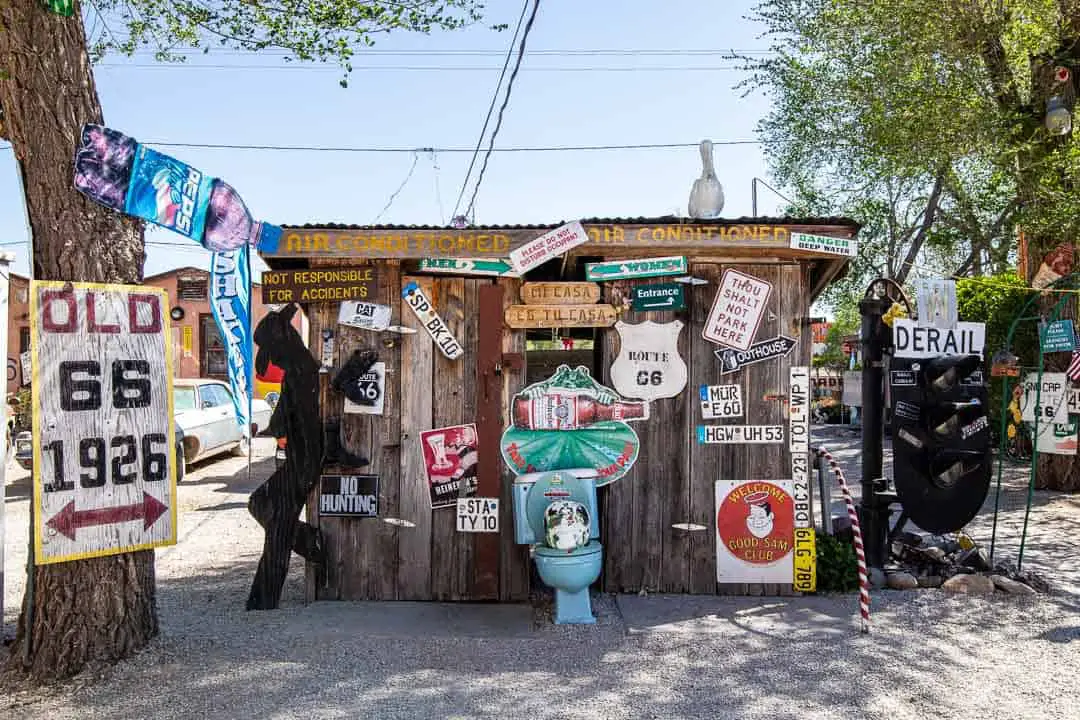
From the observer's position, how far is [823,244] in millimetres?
5824

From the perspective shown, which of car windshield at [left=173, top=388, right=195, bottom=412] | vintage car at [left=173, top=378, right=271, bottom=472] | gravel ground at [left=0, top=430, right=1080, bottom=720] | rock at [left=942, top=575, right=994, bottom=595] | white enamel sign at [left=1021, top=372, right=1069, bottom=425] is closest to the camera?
gravel ground at [left=0, top=430, right=1080, bottom=720]

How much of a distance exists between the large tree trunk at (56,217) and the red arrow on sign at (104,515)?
8.3 inches

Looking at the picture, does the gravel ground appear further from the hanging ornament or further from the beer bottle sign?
the hanging ornament

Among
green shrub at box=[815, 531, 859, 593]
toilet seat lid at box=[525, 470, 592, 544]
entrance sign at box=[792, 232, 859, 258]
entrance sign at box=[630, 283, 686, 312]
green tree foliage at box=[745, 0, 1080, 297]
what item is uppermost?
green tree foliage at box=[745, 0, 1080, 297]

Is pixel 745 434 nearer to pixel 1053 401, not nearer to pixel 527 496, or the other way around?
pixel 527 496

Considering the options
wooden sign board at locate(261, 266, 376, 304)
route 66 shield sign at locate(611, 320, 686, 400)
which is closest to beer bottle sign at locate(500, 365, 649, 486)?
route 66 shield sign at locate(611, 320, 686, 400)

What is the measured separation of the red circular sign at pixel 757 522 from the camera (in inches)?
239

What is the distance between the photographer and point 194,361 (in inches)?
1015

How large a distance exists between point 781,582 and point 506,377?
8.12ft

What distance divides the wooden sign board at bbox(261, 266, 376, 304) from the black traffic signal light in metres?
4.03

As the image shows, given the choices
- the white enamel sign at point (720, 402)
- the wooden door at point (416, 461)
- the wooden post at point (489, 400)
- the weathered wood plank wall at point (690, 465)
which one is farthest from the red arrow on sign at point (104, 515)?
the white enamel sign at point (720, 402)

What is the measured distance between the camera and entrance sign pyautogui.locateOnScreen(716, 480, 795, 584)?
6.06 metres

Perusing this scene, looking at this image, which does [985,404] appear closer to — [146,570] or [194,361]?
[146,570]

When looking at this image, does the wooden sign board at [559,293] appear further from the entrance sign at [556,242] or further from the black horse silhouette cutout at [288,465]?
the black horse silhouette cutout at [288,465]
